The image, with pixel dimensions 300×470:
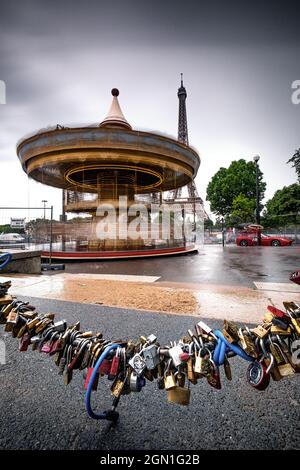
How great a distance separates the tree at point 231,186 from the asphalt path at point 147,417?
43.8 meters

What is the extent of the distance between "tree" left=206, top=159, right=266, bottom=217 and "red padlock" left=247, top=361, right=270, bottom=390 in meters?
44.2

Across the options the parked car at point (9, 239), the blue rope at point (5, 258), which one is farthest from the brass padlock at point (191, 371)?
the parked car at point (9, 239)

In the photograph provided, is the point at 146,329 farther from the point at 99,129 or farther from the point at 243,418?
the point at 99,129

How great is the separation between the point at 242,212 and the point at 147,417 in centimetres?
3985

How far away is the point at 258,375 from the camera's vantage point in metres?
0.98

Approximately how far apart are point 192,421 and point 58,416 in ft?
2.73

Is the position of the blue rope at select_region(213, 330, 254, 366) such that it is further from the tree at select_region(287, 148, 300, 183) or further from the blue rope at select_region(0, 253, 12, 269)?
the tree at select_region(287, 148, 300, 183)

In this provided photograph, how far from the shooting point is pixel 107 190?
17.0m

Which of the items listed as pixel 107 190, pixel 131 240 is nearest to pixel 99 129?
pixel 107 190

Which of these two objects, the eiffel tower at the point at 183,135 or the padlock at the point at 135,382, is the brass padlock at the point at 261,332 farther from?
the eiffel tower at the point at 183,135

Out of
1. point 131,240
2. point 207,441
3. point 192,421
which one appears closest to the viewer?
point 207,441

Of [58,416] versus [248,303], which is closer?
[58,416]

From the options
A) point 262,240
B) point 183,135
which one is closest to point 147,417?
point 262,240

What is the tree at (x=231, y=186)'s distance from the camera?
4366cm
